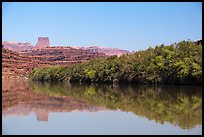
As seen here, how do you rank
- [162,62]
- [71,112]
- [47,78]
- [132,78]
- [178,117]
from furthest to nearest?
[47,78]
[132,78]
[162,62]
[71,112]
[178,117]

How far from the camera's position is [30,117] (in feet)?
77.4

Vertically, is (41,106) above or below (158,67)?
below

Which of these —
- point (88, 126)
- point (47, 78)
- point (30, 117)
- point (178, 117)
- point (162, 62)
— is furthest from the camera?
point (47, 78)

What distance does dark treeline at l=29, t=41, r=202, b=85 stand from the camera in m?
55.0

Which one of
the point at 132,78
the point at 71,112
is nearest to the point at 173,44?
the point at 132,78

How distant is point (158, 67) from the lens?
62.8 m

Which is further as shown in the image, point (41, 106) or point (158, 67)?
point (158, 67)

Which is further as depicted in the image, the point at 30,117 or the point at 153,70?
the point at 153,70

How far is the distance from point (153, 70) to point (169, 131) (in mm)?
47206

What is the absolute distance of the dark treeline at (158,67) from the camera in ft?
180

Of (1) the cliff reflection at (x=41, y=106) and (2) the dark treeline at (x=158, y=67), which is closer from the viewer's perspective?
(1) the cliff reflection at (x=41, y=106)

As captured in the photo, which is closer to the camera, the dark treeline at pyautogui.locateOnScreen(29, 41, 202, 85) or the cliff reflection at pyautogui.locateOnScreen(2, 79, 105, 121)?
the cliff reflection at pyautogui.locateOnScreen(2, 79, 105, 121)

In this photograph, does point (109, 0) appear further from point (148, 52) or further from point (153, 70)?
point (148, 52)

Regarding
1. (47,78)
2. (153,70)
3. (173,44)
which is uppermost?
(173,44)
